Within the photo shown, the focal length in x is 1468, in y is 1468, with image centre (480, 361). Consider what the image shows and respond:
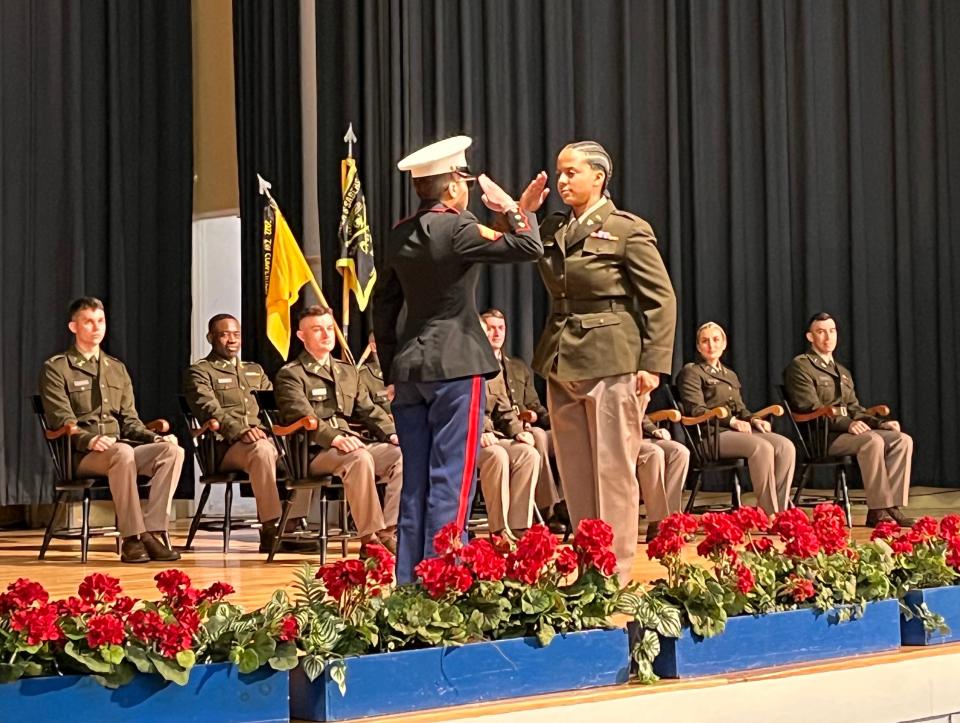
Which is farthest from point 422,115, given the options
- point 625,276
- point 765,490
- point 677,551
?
point 677,551

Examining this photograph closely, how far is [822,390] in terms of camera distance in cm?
728

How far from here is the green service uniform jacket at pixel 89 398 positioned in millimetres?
5977

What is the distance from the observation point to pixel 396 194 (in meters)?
7.93

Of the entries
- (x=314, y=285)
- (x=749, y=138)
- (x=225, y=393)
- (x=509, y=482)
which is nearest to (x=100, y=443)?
(x=225, y=393)

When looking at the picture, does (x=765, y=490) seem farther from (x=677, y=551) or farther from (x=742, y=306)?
(x=677, y=551)

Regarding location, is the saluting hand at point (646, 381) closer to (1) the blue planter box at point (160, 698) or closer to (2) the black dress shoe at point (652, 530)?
(1) the blue planter box at point (160, 698)

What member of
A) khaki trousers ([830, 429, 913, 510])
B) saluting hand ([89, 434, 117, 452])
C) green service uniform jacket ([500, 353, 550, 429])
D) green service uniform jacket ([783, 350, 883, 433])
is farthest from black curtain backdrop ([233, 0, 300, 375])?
khaki trousers ([830, 429, 913, 510])

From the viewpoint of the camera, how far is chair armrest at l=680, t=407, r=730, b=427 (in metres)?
6.72

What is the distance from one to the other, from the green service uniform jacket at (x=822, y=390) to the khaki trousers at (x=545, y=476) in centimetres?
128

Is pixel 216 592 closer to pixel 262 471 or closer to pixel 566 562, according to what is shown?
pixel 566 562

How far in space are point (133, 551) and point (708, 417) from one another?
2.65 meters

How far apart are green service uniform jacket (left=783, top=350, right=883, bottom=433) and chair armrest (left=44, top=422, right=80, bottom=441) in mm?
3430

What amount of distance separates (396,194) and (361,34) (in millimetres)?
1022

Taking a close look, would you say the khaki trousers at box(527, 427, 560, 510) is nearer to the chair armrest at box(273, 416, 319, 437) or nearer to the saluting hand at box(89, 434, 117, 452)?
the chair armrest at box(273, 416, 319, 437)
